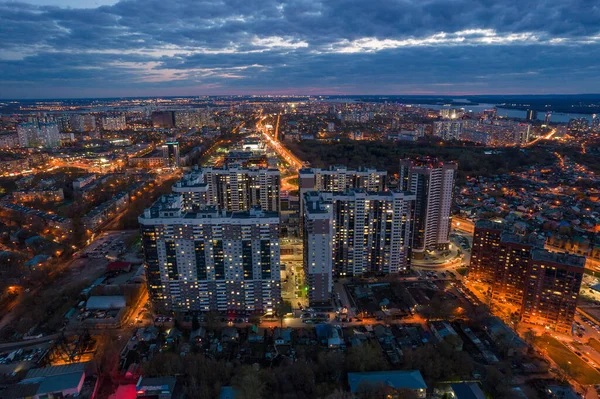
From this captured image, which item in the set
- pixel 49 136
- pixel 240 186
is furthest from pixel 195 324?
pixel 49 136

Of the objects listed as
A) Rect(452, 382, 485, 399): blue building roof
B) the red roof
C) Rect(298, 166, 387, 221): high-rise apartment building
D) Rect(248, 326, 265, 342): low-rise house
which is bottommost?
Rect(248, 326, 265, 342): low-rise house

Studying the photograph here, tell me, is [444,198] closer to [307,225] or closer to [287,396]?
[307,225]

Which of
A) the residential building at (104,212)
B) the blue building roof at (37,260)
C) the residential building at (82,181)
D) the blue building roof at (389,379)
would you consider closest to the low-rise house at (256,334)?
the blue building roof at (389,379)

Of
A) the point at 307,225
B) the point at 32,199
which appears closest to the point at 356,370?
the point at 307,225

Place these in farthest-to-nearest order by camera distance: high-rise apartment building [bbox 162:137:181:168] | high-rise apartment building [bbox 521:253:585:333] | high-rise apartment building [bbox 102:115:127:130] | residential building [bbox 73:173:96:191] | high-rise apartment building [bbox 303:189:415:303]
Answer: high-rise apartment building [bbox 102:115:127:130], high-rise apartment building [bbox 162:137:181:168], residential building [bbox 73:173:96:191], high-rise apartment building [bbox 303:189:415:303], high-rise apartment building [bbox 521:253:585:333]

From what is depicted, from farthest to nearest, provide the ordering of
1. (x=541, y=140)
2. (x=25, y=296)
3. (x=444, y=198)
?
(x=541, y=140), (x=444, y=198), (x=25, y=296)

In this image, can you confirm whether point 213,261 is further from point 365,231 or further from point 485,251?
point 485,251

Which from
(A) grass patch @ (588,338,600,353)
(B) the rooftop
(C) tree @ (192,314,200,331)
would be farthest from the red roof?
(A) grass patch @ (588,338,600,353)

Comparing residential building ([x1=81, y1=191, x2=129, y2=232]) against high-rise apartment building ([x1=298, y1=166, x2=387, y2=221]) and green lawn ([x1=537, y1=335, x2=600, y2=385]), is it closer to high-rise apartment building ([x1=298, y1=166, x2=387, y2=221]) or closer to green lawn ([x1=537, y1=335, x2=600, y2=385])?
high-rise apartment building ([x1=298, y1=166, x2=387, y2=221])
